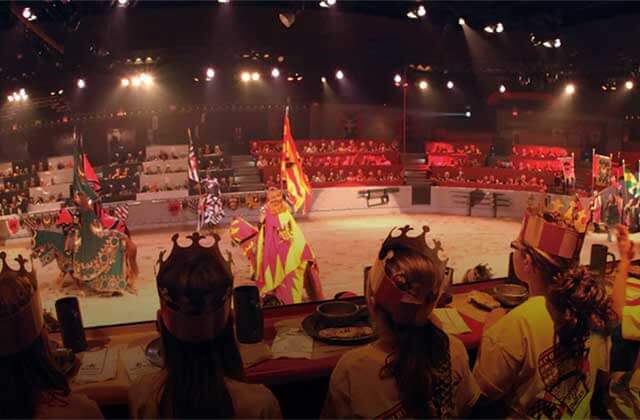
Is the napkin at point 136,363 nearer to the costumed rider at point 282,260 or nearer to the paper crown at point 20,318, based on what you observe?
the paper crown at point 20,318

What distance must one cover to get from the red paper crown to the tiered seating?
12374 mm

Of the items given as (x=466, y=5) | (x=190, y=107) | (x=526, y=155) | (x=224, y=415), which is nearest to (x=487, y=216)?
(x=526, y=155)

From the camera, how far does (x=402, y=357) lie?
5.40 feet

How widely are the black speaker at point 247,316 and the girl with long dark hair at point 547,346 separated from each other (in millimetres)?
950

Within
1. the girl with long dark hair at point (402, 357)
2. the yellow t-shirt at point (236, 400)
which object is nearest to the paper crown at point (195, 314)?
the yellow t-shirt at point (236, 400)

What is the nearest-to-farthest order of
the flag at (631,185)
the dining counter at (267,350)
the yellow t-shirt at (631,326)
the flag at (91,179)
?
the dining counter at (267,350) → the yellow t-shirt at (631,326) → the flag at (91,179) → the flag at (631,185)

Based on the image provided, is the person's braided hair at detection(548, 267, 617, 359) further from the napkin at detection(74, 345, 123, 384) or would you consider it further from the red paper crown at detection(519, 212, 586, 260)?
the napkin at detection(74, 345, 123, 384)

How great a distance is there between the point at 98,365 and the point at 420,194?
12606 millimetres

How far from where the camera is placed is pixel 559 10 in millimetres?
14742

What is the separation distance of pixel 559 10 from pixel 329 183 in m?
7.32

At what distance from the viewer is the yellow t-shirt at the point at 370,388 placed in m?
1.66

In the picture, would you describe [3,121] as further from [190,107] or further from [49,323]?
[49,323]

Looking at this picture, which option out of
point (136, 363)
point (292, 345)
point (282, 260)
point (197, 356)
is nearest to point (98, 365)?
point (136, 363)

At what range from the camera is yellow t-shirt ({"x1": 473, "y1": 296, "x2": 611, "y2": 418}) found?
1.91 meters
